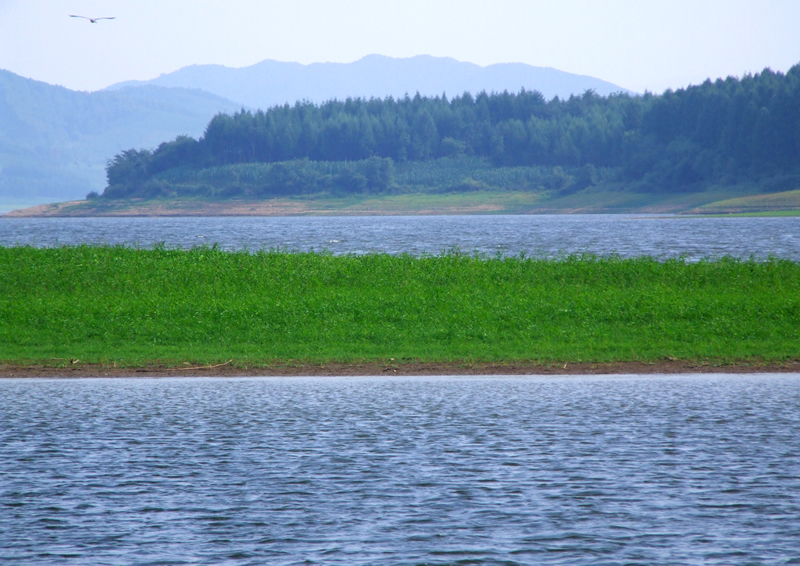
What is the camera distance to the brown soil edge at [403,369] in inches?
893

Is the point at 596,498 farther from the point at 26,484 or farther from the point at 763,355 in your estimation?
the point at 763,355

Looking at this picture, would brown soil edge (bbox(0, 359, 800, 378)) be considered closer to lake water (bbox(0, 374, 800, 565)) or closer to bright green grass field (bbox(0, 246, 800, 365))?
bright green grass field (bbox(0, 246, 800, 365))

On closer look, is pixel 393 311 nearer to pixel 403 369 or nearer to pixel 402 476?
pixel 403 369

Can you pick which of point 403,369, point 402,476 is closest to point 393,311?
point 403,369

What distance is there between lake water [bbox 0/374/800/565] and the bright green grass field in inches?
190

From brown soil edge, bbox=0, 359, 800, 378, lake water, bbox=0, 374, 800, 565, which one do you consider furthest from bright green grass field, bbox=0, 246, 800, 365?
lake water, bbox=0, 374, 800, 565

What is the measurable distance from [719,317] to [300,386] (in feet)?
44.6

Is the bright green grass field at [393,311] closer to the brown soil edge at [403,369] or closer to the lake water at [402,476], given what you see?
the brown soil edge at [403,369]

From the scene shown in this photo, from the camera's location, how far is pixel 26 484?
12.4 m

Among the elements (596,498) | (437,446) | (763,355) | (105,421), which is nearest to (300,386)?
(105,421)

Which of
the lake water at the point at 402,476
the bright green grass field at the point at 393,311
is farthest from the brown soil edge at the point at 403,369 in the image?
the lake water at the point at 402,476

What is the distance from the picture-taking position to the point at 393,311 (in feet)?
92.2

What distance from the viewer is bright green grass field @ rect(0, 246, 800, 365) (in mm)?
24828

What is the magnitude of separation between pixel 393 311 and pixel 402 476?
1539 centimetres
